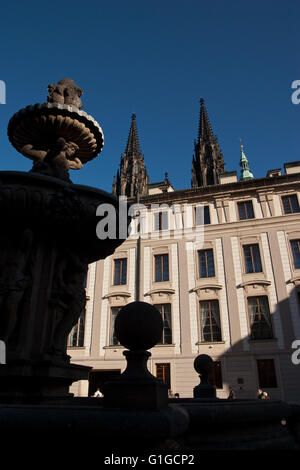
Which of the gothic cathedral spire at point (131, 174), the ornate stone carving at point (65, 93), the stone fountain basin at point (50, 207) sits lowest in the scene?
the stone fountain basin at point (50, 207)

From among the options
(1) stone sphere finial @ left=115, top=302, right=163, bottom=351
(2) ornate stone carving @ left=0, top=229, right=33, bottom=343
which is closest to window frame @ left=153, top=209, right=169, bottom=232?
(2) ornate stone carving @ left=0, top=229, right=33, bottom=343

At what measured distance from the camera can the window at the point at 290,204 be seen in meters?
22.0

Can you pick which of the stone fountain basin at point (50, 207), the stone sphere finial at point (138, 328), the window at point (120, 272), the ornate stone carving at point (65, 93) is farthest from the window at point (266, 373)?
the stone sphere finial at point (138, 328)

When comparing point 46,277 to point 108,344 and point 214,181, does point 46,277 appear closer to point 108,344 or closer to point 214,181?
point 108,344

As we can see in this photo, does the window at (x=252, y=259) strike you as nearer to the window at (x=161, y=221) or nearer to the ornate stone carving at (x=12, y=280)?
the window at (x=161, y=221)

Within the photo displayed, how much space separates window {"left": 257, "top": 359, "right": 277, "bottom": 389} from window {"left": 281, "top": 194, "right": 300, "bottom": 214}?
9.81 m

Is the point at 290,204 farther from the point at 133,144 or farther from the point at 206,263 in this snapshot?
the point at 133,144

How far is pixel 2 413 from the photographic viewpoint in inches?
84.7

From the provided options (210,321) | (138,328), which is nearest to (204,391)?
(138,328)

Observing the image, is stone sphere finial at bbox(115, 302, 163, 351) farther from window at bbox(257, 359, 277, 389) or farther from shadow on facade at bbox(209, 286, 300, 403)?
window at bbox(257, 359, 277, 389)

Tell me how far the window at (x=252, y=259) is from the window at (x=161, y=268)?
5262mm

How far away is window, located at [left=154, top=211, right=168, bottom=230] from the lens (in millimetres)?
24108

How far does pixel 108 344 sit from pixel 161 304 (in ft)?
14.1

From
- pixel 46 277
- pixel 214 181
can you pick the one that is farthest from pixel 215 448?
pixel 214 181
